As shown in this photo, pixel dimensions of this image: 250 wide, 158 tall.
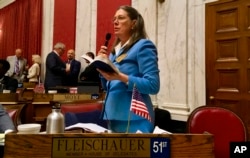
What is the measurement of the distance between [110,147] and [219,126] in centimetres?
126

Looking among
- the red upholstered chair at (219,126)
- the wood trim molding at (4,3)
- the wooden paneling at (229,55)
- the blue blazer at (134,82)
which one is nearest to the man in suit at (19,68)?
the wood trim molding at (4,3)

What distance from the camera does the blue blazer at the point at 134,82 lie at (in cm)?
139

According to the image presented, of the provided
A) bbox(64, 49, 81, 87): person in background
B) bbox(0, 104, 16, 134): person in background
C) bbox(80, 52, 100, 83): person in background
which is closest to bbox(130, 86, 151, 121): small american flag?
bbox(80, 52, 100, 83): person in background

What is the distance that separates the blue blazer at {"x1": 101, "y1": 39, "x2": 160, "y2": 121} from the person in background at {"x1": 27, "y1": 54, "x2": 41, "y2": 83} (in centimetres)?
675

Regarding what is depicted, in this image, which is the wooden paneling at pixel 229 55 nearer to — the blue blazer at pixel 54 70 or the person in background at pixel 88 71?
the person in background at pixel 88 71

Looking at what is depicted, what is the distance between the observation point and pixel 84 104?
1.95 m

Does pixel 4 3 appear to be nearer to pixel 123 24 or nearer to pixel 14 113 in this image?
pixel 14 113

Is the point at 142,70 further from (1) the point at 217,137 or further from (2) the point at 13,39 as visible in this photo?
(2) the point at 13,39

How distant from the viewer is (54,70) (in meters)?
5.73

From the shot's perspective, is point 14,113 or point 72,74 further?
point 72,74

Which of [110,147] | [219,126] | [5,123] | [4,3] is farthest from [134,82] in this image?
[4,3]

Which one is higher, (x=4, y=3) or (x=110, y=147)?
(x=4, y=3)

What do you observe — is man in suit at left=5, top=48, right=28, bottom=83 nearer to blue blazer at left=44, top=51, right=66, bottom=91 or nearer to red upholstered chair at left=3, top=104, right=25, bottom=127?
blue blazer at left=44, top=51, right=66, bottom=91

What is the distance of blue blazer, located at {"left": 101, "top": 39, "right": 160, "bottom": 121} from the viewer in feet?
4.57
